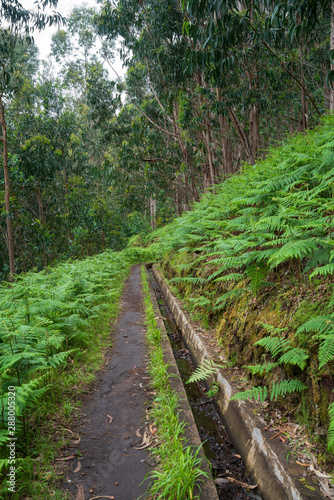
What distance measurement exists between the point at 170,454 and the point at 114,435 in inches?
24.6

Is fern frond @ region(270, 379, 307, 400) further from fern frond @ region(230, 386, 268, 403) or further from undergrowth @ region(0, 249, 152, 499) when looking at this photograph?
undergrowth @ region(0, 249, 152, 499)

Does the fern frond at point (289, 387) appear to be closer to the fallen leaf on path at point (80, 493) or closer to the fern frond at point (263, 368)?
the fern frond at point (263, 368)

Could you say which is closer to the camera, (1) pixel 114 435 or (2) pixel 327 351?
Result: (2) pixel 327 351

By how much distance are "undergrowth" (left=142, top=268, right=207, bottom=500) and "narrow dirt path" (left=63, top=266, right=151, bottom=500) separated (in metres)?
0.12

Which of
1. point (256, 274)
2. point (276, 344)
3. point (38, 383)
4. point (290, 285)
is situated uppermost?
point (256, 274)

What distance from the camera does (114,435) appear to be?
2.56m

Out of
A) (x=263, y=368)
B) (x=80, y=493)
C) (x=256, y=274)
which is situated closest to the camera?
(x=80, y=493)

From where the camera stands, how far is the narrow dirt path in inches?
79.9

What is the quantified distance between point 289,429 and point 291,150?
4056 mm

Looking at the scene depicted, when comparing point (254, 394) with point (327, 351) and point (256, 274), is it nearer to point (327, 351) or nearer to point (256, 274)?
point (327, 351)

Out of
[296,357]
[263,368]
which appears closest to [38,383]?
[263,368]

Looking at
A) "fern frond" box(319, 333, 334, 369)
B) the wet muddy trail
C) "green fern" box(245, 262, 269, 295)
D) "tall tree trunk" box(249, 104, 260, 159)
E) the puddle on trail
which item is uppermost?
"tall tree trunk" box(249, 104, 260, 159)

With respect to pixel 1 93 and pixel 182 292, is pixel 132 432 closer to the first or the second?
pixel 182 292

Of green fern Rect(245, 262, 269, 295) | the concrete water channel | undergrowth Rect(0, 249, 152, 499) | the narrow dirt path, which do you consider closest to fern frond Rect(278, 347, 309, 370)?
the concrete water channel
